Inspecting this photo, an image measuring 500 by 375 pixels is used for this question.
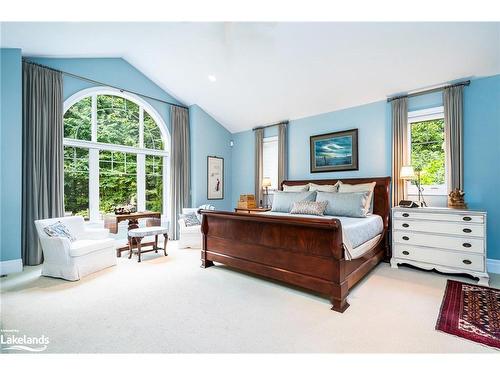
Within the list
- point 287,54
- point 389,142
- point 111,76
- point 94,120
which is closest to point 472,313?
point 389,142

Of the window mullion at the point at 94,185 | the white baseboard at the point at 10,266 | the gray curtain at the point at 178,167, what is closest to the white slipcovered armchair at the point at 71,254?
the white baseboard at the point at 10,266

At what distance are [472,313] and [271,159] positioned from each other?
4.40m

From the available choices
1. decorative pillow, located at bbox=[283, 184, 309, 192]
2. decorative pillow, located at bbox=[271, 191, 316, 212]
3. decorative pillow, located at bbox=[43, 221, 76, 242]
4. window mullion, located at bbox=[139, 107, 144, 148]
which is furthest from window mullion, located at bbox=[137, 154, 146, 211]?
decorative pillow, located at bbox=[283, 184, 309, 192]

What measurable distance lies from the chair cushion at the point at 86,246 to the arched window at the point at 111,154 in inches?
53.9

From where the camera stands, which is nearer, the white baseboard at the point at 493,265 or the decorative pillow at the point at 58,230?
the decorative pillow at the point at 58,230

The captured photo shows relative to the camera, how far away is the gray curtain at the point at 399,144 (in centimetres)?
401

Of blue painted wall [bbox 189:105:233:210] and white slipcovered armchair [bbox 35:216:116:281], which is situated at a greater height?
blue painted wall [bbox 189:105:233:210]

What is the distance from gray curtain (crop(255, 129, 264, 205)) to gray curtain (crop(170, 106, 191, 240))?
1.67 m

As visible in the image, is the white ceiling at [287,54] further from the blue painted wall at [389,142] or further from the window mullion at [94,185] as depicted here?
the window mullion at [94,185]

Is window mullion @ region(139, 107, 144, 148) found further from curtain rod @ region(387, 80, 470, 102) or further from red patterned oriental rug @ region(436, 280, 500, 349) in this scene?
red patterned oriental rug @ region(436, 280, 500, 349)

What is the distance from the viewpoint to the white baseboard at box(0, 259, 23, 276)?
336cm

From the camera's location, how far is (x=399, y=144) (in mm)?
4055

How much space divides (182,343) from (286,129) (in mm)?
4657

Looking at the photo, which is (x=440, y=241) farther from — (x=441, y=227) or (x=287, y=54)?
(x=287, y=54)
